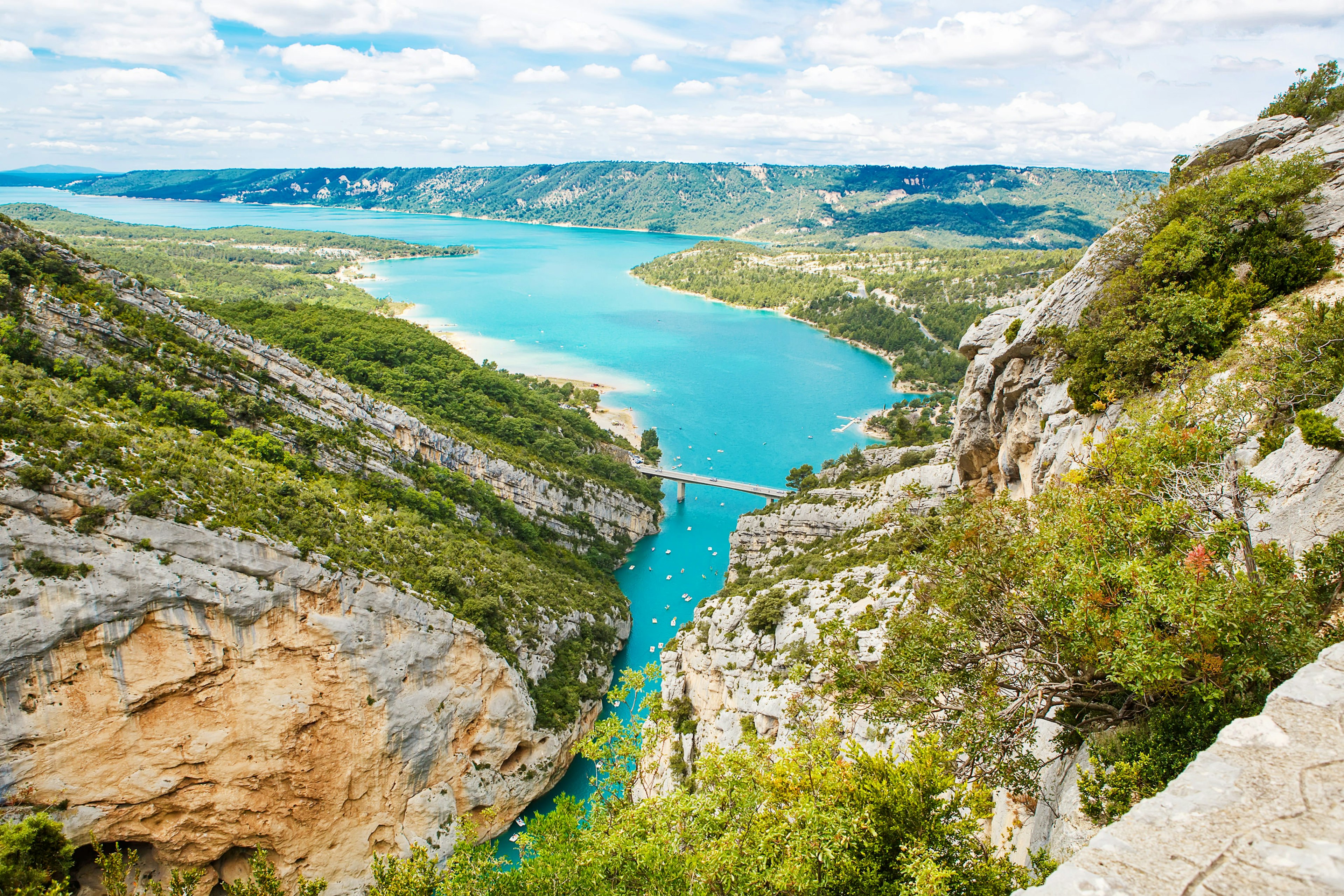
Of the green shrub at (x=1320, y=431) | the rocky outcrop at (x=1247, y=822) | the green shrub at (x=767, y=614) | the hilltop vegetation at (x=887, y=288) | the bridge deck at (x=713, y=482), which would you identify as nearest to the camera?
the rocky outcrop at (x=1247, y=822)

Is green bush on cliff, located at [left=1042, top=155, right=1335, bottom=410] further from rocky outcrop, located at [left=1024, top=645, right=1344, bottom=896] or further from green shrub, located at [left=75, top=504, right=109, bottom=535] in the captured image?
green shrub, located at [left=75, top=504, right=109, bottom=535]

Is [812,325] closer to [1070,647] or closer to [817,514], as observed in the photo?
[817,514]

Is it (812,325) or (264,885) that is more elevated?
(812,325)

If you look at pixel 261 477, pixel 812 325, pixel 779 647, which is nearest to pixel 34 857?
pixel 261 477

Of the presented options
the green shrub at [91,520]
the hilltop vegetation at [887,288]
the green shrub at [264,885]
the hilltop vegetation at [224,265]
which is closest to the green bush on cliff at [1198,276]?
the green shrub at [264,885]

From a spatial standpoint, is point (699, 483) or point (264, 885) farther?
point (699, 483)

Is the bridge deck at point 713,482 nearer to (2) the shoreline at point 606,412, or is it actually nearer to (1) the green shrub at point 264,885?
(2) the shoreline at point 606,412
